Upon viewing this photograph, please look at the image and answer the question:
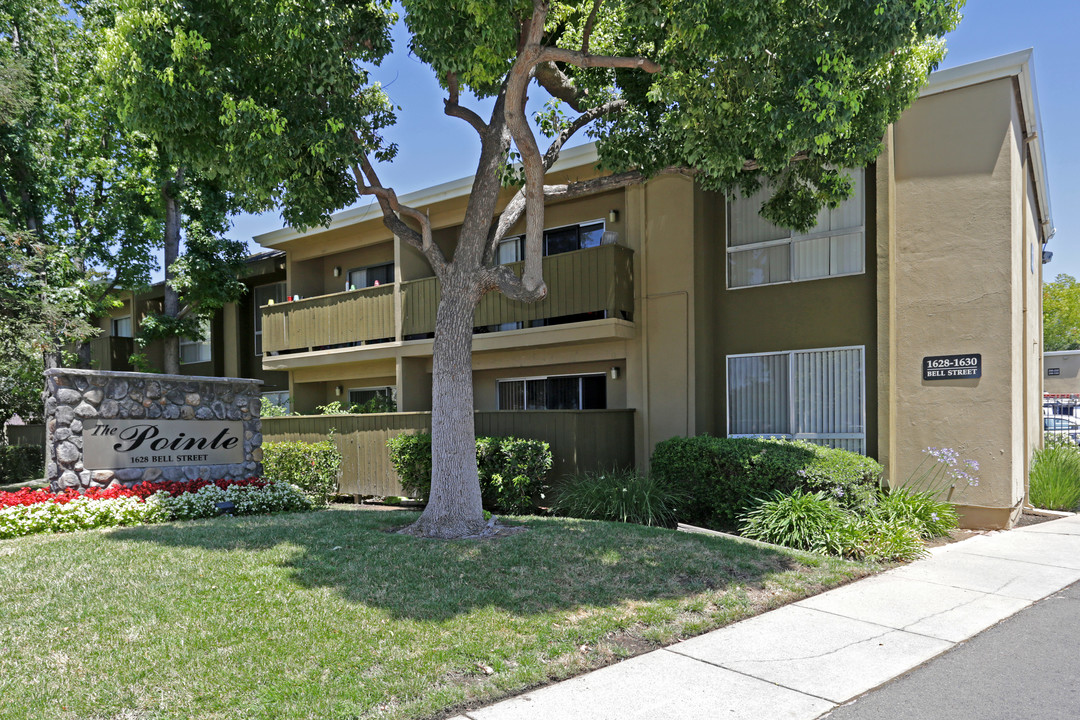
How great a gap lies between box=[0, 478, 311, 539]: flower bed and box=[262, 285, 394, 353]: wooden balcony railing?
198 inches

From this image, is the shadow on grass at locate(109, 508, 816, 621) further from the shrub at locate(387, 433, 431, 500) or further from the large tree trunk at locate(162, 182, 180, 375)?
the large tree trunk at locate(162, 182, 180, 375)

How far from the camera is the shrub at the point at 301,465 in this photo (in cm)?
1459

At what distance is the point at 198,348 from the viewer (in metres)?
23.9

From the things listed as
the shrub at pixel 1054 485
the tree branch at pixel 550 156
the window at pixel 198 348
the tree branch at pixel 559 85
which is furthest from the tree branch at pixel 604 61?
the window at pixel 198 348

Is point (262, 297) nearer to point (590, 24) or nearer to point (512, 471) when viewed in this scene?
point (512, 471)

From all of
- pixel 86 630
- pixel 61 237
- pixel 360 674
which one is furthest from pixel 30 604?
pixel 61 237

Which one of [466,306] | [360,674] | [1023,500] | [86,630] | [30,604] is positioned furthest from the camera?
[1023,500]

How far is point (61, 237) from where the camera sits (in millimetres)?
19781

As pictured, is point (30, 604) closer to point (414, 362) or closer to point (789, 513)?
point (789, 513)

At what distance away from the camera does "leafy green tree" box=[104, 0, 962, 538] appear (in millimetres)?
7734

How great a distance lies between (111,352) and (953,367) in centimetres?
2319

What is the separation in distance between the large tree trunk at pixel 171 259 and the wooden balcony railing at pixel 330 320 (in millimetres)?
3363

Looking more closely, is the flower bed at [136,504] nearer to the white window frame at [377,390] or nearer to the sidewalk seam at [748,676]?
the white window frame at [377,390]

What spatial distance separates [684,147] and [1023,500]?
339 inches
